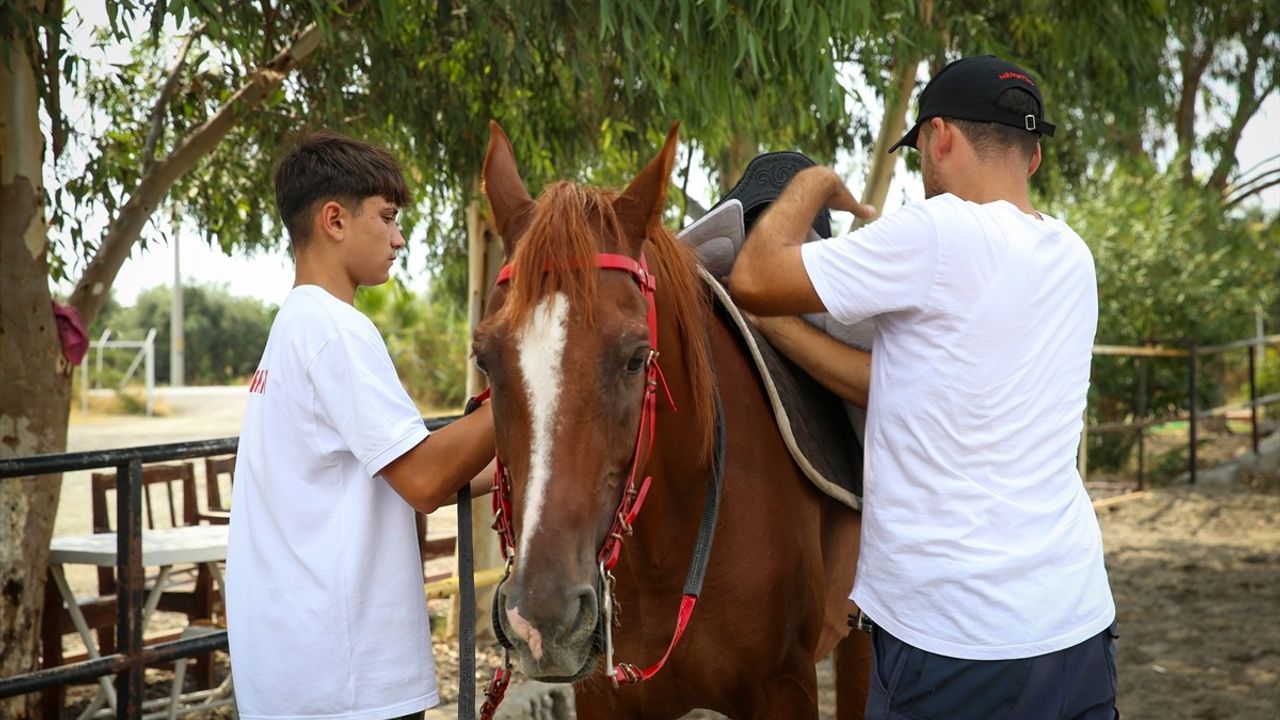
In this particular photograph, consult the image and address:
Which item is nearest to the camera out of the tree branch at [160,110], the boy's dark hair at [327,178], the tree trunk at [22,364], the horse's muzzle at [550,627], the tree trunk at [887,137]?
the horse's muzzle at [550,627]

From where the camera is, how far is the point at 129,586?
3.27 metres

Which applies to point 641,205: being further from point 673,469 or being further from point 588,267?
point 673,469

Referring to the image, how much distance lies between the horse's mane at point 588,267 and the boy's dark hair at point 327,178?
0.34 m

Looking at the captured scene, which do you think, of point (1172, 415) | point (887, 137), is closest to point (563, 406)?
point (887, 137)

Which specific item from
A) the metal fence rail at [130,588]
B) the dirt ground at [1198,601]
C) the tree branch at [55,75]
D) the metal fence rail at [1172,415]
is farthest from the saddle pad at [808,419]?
the metal fence rail at [1172,415]

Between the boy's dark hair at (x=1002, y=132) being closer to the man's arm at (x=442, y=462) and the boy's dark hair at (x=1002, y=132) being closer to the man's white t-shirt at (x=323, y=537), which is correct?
the man's arm at (x=442, y=462)

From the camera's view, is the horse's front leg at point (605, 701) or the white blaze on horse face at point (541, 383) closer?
the white blaze on horse face at point (541, 383)

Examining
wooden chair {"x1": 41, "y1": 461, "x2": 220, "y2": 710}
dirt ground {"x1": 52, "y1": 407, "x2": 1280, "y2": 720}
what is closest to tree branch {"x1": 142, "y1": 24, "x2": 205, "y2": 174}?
wooden chair {"x1": 41, "y1": 461, "x2": 220, "y2": 710}

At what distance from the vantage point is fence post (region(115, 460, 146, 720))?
3.25 m

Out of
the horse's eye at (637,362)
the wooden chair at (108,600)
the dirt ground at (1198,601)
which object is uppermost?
the horse's eye at (637,362)

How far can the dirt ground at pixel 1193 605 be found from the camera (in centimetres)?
546

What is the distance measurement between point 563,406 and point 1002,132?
0.97m

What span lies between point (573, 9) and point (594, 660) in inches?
129

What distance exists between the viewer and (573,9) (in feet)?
14.6
